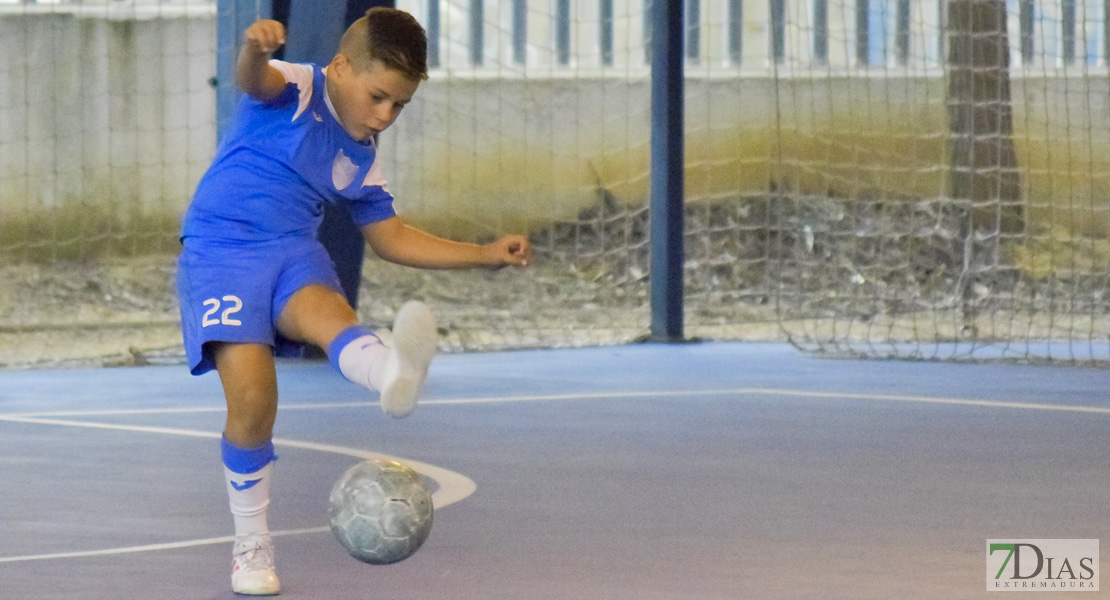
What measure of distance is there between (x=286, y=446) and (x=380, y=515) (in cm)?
215

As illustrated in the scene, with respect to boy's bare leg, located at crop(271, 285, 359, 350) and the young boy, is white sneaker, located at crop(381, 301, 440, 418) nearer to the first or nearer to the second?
the young boy

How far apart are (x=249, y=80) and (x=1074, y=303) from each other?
866 centimetres

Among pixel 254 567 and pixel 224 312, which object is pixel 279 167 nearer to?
pixel 224 312

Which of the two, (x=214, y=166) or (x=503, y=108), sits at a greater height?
(x=503, y=108)

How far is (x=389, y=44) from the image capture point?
3.58m

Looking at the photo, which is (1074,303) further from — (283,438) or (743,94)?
(283,438)

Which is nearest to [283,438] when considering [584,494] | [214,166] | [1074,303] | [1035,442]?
[584,494]

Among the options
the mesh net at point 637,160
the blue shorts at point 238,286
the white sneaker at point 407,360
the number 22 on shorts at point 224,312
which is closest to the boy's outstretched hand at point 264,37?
the blue shorts at point 238,286

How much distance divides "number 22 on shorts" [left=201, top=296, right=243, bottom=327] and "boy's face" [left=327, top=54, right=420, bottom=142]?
1.70 ft

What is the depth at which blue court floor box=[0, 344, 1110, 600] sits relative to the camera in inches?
138

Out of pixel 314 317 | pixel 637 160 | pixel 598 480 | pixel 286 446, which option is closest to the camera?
pixel 314 317

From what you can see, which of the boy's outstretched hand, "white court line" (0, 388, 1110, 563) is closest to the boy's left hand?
the boy's outstretched hand

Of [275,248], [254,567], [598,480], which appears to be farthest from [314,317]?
[598,480]

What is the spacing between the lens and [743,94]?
13562 mm
